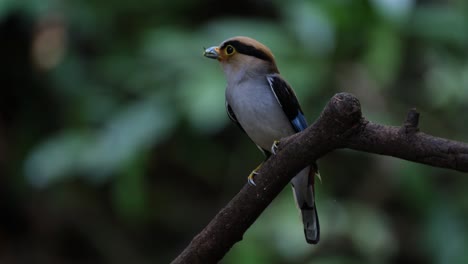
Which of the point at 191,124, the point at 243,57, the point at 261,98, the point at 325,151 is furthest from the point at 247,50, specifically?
the point at 191,124

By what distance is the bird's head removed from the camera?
219 centimetres

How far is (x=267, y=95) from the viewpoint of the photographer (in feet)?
7.20

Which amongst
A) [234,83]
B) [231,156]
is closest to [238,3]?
[231,156]

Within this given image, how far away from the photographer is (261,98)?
2.19m

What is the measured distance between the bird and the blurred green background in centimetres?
84

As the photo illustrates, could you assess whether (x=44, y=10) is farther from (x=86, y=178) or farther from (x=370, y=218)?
(x=370, y=218)

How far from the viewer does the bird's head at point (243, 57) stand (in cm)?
219

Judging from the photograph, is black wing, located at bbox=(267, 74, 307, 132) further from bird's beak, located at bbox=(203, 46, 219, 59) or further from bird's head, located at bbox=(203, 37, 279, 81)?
bird's beak, located at bbox=(203, 46, 219, 59)

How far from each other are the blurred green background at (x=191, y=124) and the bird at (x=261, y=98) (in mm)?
843

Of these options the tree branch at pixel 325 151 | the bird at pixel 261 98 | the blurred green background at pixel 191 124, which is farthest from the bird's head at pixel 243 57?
the blurred green background at pixel 191 124

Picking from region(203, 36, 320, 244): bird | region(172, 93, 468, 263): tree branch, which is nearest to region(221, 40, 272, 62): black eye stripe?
region(203, 36, 320, 244): bird

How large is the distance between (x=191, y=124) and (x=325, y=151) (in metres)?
2.00

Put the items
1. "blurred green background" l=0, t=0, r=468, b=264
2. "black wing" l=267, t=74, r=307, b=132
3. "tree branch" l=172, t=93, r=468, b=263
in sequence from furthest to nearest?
"blurred green background" l=0, t=0, r=468, b=264 → "black wing" l=267, t=74, r=307, b=132 → "tree branch" l=172, t=93, r=468, b=263

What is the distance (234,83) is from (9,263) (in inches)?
97.9
